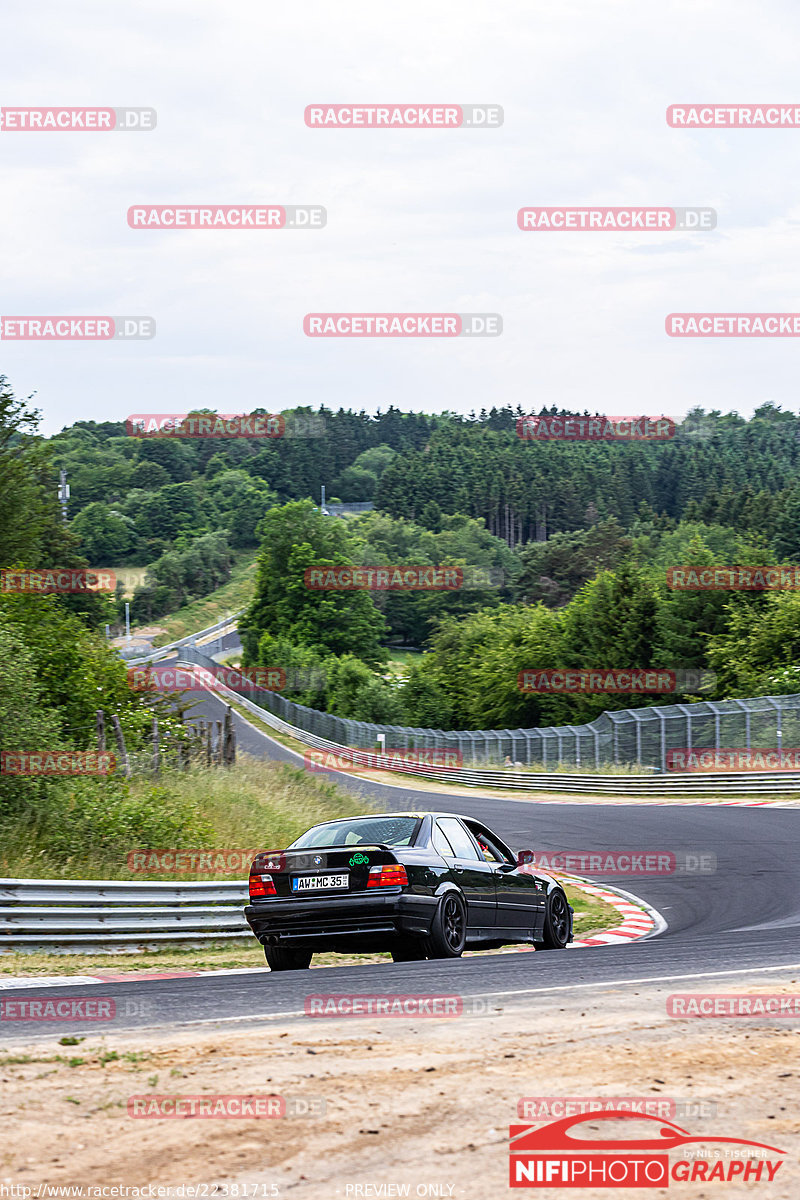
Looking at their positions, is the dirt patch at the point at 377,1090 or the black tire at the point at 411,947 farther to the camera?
the black tire at the point at 411,947

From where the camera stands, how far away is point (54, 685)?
23.5 meters

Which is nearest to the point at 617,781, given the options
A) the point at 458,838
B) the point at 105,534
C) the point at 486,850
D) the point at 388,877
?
the point at 486,850

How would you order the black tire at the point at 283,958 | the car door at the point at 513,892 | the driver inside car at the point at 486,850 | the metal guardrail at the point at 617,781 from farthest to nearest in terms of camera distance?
the metal guardrail at the point at 617,781 → the driver inside car at the point at 486,850 → the car door at the point at 513,892 → the black tire at the point at 283,958

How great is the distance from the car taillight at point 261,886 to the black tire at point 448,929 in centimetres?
139

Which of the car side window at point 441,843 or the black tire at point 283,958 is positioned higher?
the car side window at point 441,843

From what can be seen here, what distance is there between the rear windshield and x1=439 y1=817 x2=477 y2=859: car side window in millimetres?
399

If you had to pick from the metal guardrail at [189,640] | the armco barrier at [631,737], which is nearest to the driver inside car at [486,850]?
the armco barrier at [631,737]

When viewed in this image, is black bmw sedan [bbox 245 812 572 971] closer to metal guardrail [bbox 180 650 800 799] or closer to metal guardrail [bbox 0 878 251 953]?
metal guardrail [bbox 0 878 251 953]

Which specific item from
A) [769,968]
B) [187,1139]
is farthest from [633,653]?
[187,1139]

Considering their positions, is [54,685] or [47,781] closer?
[47,781]

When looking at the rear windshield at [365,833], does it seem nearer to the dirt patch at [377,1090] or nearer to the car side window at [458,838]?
the car side window at [458,838]

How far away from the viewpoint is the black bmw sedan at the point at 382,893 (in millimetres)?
10555

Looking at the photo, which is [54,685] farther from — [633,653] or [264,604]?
[264,604]

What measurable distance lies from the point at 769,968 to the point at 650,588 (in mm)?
65020
